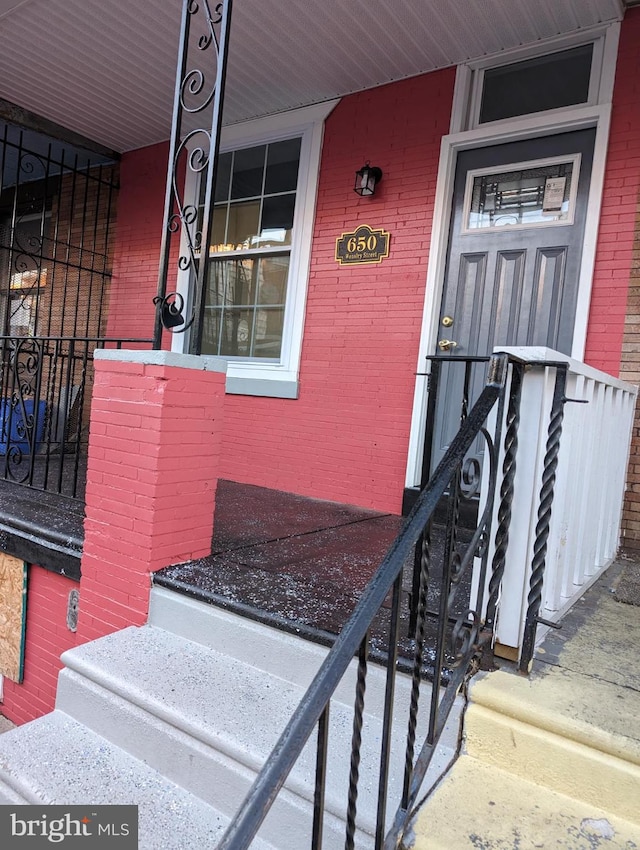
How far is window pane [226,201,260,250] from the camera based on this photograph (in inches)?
205

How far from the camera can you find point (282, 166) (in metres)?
5.08

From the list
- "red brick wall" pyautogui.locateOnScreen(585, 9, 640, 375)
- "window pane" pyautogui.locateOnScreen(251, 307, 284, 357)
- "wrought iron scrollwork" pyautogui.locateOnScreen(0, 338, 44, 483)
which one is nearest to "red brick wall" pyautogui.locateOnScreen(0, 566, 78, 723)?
"wrought iron scrollwork" pyautogui.locateOnScreen(0, 338, 44, 483)

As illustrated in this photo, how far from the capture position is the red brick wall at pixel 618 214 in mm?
3434

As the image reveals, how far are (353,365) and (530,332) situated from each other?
134 centimetres

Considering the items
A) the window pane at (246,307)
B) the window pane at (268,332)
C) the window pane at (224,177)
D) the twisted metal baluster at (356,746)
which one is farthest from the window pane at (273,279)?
the twisted metal baluster at (356,746)

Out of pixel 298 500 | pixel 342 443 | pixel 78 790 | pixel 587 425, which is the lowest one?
pixel 78 790

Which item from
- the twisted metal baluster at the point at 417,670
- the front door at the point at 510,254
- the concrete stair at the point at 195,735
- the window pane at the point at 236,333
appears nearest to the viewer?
the twisted metal baluster at the point at 417,670

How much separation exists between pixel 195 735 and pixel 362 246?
3678 mm

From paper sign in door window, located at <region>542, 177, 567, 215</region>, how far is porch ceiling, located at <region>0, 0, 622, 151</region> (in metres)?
0.91

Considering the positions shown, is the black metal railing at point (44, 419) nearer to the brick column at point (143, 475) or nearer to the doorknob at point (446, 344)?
the brick column at point (143, 475)

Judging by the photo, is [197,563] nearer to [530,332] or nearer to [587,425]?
[587,425]

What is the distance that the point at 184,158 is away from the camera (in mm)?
5844

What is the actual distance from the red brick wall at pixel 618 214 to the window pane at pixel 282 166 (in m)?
2.53

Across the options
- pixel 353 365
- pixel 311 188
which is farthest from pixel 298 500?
pixel 311 188
